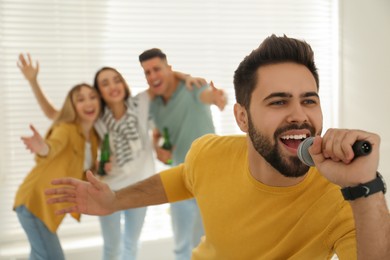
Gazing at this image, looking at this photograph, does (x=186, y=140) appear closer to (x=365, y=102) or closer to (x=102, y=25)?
(x=102, y=25)

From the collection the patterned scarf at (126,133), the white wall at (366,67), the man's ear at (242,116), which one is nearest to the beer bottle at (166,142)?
the patterned scarf at (126,133)

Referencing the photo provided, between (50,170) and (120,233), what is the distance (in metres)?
0.48

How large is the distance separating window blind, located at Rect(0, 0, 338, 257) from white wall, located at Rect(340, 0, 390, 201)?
386 mm

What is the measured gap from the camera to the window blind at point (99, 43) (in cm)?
243

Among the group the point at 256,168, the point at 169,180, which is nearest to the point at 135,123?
the point at 169,180

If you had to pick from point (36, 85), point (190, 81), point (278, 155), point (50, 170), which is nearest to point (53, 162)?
point (50, 170)

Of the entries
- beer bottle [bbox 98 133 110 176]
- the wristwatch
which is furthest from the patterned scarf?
the wristwatch

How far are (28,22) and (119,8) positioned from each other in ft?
1.66

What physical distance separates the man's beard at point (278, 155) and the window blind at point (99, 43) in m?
1.65

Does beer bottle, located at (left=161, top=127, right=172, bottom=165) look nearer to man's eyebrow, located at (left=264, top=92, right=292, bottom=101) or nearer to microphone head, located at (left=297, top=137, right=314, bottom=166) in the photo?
man's eyebrow, located at (left=264, top=92, right=292, bottom=101)

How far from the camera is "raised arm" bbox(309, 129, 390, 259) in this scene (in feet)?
2.28

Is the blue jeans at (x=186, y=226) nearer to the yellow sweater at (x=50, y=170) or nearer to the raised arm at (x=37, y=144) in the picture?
the yellow sweater at (x=50, y=170)

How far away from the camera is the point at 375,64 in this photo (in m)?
3.08

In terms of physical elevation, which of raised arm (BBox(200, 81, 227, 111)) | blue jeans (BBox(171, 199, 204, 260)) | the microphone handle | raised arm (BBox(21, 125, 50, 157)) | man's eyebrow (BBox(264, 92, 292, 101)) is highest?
man's eyebrow (BBox(264, 92, 292, 101))
